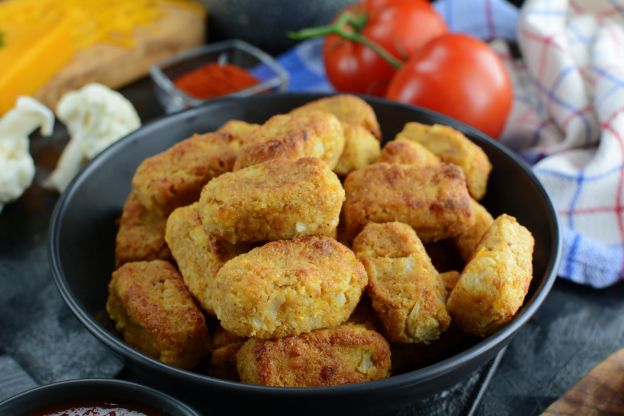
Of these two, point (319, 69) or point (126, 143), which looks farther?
point (319, 69)

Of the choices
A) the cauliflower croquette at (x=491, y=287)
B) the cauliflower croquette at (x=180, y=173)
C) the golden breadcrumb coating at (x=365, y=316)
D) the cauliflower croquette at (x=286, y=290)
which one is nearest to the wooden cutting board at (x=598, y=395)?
the cauliflower croquette at (x=491, y=287)

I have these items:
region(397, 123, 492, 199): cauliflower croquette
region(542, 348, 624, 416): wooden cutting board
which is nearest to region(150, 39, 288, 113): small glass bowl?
region(397, 123, 492, 199): cauliflower croquette

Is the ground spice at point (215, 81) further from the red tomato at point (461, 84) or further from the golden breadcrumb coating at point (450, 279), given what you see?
the golden breadcrumb coating at point (450, 279)

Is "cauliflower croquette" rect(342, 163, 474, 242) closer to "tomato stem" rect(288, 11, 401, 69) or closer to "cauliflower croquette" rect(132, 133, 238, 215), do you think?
"cauliflower croquette" rect(132, 133, 238, 215)

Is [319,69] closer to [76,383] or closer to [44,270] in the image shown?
[44,270]

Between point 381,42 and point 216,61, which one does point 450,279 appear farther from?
point 216,61

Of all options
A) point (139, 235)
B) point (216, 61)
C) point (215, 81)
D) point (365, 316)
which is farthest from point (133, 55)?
point (365, 316)

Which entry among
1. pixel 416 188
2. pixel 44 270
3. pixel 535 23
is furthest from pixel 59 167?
pixel 535 23
